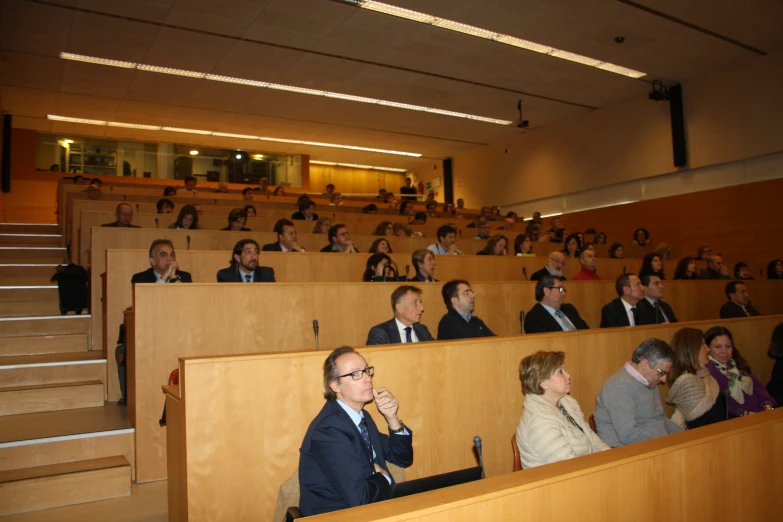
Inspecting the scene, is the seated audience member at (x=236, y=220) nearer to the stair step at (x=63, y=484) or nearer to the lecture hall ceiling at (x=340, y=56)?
the lecture hall ceiling at (x=340, y=56)

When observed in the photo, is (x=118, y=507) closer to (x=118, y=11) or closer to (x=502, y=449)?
(x=502, y=449)

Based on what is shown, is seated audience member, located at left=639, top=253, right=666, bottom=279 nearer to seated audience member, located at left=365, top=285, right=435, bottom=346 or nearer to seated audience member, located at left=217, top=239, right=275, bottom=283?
seated audience member, located at left=365, top=285, right=435, bottom=346

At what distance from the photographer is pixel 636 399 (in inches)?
107

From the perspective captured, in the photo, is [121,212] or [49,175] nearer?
[121,212]

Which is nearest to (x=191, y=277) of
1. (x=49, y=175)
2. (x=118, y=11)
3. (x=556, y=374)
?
(x=556, y=374)

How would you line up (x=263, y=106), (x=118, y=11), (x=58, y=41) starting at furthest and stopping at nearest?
(x=263, y=106) < (x=58, y=41) < (x=118, y=11)

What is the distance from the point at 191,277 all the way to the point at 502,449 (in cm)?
262

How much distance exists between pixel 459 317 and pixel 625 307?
1.60 m

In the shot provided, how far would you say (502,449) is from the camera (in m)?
2.88

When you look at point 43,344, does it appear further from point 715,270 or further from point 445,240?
point 715,270

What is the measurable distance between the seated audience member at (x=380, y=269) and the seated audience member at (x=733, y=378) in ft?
7.07

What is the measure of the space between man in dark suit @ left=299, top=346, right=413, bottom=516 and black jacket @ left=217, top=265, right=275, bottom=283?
2.20m

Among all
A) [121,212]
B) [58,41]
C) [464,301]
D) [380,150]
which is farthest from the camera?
[380,150]

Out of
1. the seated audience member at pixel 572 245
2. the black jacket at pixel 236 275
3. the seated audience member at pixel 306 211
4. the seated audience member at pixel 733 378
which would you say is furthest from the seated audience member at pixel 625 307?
the seated audience member at pixel 306 211
